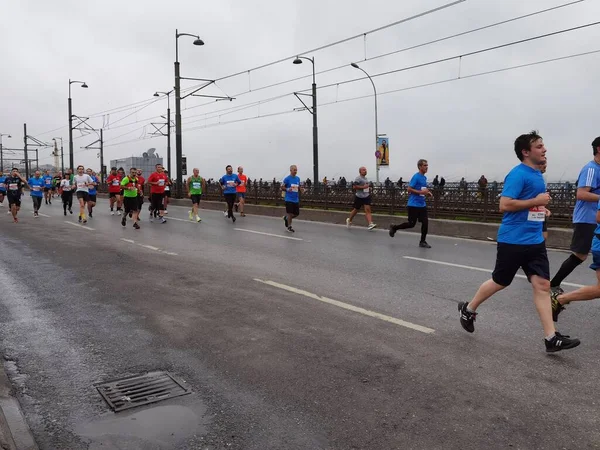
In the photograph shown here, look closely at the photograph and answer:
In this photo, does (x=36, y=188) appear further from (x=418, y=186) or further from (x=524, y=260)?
(x=524, y=260)

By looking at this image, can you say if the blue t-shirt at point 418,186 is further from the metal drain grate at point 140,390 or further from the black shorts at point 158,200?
the black shorts at point 158,200

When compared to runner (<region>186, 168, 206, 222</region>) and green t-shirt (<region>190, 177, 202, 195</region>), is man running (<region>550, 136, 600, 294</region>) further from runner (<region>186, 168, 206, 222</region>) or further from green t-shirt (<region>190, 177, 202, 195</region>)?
green t-shirt (<region>190, 177, 202, 195</region>)

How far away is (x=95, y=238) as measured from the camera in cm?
1235

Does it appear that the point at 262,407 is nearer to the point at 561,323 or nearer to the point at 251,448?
the point at 251,448

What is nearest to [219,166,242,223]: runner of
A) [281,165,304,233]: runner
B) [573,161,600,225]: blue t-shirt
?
[281,165,304,233]: runner

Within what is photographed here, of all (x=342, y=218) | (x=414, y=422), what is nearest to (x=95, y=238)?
(x=342, y=218)

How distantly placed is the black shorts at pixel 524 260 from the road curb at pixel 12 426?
3.75m

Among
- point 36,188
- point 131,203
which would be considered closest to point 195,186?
point 131,203

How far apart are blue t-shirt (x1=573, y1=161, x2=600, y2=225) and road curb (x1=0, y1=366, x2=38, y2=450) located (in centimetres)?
547

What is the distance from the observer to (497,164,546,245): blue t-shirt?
14.5ft

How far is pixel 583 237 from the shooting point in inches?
231

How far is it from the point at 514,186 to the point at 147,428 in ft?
11.1

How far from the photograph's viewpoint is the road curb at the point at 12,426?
285cm

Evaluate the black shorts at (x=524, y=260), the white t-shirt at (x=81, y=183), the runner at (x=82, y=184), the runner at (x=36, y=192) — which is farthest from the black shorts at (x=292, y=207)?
the runner at (x=36, y=192)
